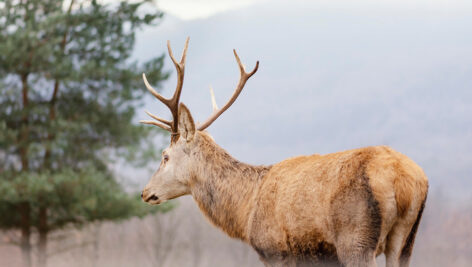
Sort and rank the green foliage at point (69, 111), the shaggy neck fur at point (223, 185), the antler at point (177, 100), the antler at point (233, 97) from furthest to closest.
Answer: the green foliage at point (69, 111), the antler at point (233, 97), the antler at point (177, 100), the shaggy neck fur at point (223, 185)

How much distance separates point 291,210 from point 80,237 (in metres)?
17.0

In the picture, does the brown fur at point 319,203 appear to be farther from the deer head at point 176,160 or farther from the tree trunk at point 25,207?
the tree trunk at point 25,207

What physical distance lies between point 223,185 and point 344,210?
1.69 metres

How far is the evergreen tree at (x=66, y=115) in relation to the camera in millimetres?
13438

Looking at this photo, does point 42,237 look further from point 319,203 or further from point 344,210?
point 344,210

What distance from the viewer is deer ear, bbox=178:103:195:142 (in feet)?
18.3

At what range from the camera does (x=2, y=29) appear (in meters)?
13.8

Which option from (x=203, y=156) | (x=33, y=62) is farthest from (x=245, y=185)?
(x=33, y=62)

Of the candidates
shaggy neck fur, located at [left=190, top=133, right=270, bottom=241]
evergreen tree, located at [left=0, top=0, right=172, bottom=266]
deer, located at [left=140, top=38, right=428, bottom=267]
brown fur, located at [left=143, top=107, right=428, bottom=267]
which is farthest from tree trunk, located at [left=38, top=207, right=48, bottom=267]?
brown fur, located at [left=143, top=107, right=428, bottom=267]

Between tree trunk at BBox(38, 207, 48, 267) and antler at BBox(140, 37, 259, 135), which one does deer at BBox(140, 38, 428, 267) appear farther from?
tree trunk at BBox(38, 207, 48, 267)

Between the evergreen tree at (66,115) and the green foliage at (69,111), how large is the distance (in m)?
0.02

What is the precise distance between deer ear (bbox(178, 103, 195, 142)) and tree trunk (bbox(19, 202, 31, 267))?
9670mm

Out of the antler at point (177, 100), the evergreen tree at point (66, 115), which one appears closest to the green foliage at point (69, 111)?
the evergreen tree at point (66, 115)

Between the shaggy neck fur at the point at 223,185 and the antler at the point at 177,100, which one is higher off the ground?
the antler at the point at 177,100
